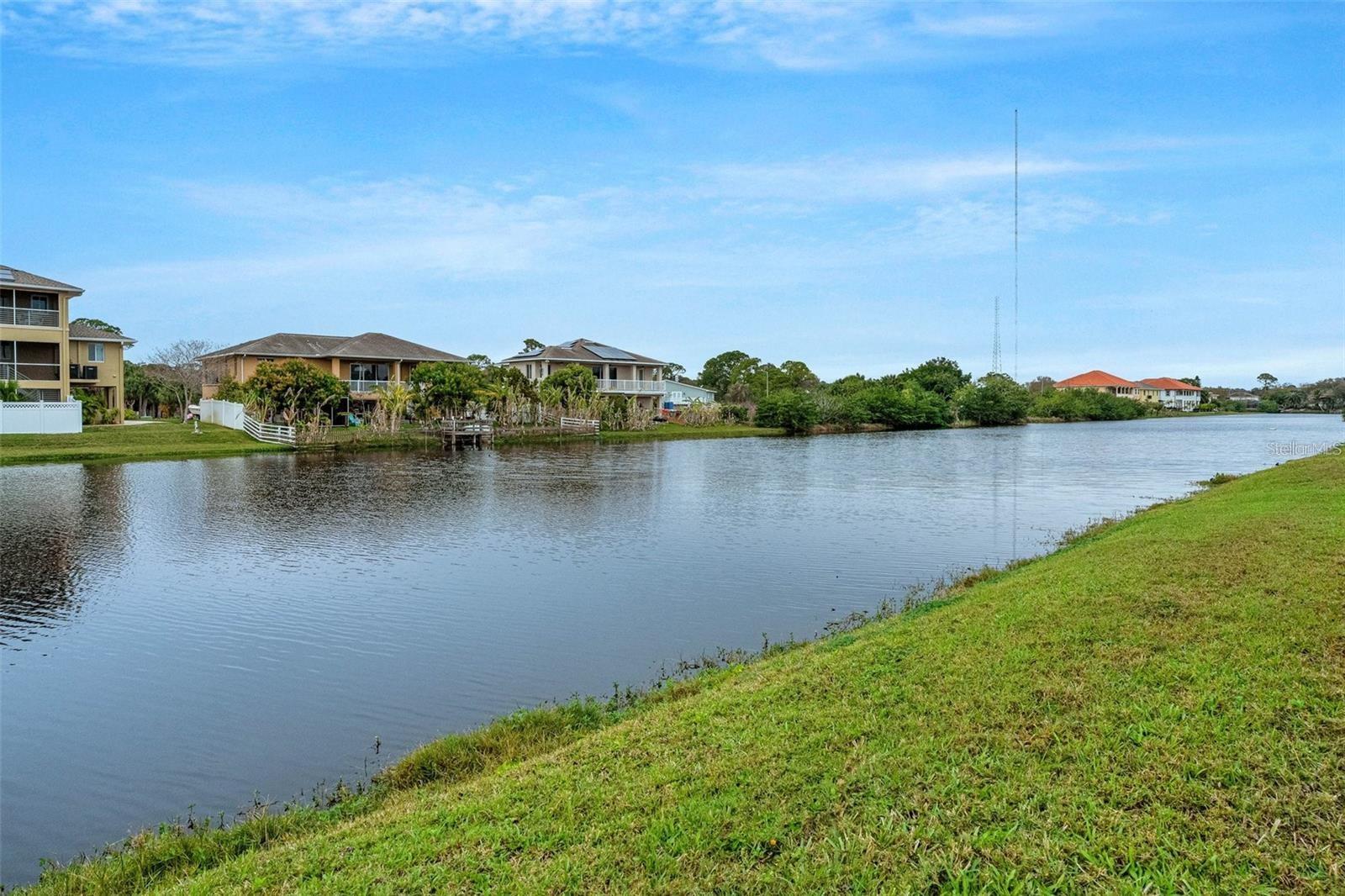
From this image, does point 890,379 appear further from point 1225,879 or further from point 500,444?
point 1225,879

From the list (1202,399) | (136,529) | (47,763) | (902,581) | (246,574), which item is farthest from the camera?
(1202,399)

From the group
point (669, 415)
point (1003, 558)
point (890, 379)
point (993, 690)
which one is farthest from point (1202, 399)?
point (993, 690)

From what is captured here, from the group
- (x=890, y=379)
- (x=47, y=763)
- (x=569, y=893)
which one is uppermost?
(x=890, y=379)

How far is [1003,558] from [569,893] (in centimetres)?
1343

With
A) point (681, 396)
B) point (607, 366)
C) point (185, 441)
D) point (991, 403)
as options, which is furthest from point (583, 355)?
point (991, 403)

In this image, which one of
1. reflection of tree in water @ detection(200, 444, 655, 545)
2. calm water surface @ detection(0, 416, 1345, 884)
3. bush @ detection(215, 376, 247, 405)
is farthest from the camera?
bush @ detection(215, 376, 247, 405)

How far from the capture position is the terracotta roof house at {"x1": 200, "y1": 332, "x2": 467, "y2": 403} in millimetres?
58031

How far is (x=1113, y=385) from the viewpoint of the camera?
146 metres

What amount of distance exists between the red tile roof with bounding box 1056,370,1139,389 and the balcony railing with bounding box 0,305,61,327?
139242 millimetres

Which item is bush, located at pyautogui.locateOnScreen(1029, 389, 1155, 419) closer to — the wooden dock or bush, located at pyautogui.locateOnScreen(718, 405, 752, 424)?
bush, located at pyautogui.locateOnScreen(718, 405, 752, 424)

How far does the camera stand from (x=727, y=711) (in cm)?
672

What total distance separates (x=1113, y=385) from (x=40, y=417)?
148734mm

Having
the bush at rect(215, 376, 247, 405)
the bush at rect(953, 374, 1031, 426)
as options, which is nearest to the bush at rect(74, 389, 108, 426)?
the bush at rect(215, 376, 247, 405)

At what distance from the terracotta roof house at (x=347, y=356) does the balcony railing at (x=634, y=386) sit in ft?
35.1
